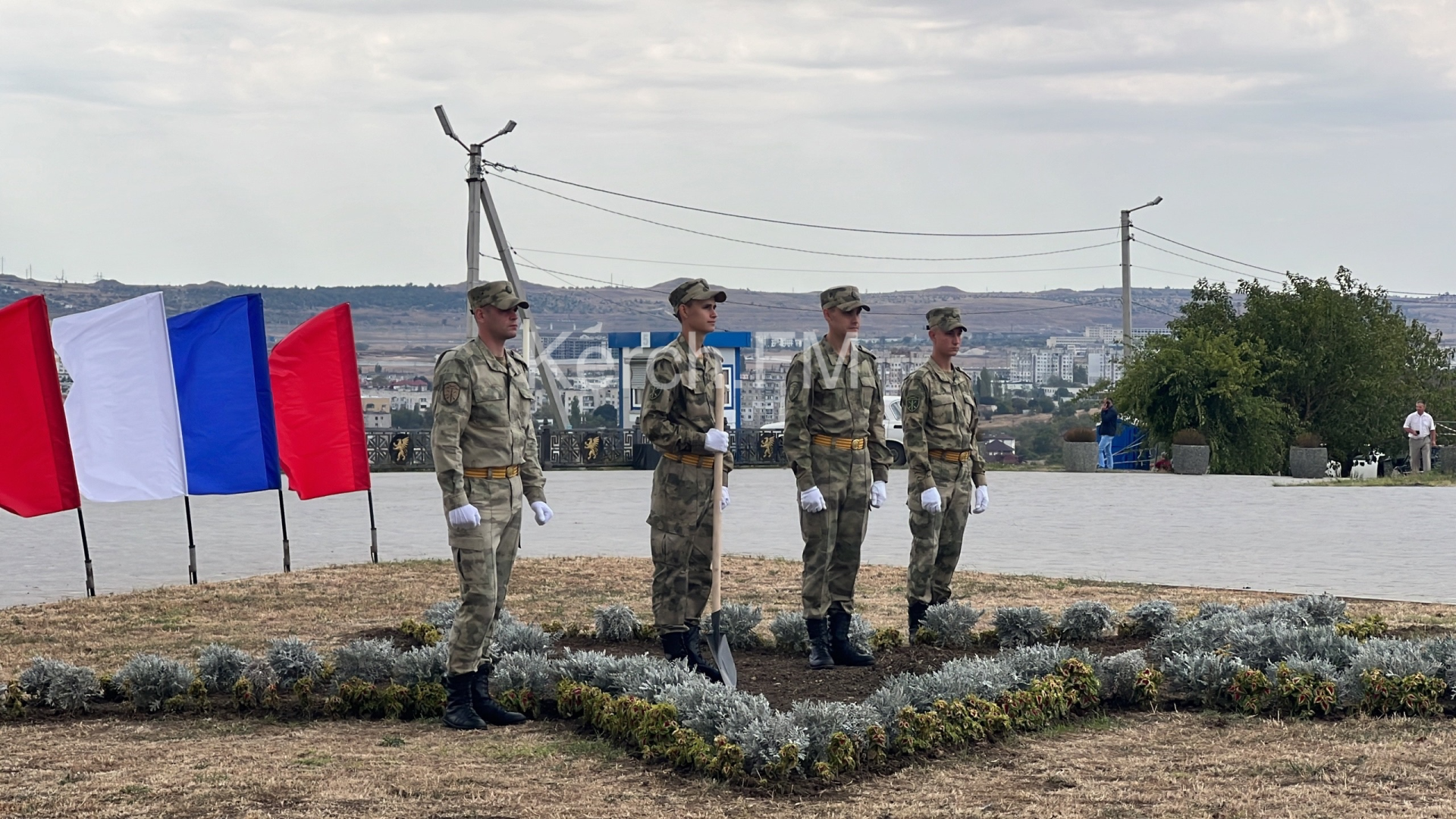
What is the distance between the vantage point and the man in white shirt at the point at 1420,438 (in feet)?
92.2

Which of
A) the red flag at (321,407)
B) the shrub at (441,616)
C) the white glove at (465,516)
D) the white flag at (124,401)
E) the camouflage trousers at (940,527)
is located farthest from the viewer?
the red flag at (321,407)

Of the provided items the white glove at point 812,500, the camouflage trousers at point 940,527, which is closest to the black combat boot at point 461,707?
the white glove at point 812,500

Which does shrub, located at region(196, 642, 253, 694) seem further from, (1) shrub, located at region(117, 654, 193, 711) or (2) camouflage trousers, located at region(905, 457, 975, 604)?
(2) camouflage trousers, located at region(905, 457, 975, 604)

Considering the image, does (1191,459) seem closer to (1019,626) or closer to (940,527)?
(940,527)

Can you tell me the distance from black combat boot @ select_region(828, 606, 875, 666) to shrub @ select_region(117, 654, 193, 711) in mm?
3351

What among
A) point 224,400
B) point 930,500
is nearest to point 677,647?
point 930,500

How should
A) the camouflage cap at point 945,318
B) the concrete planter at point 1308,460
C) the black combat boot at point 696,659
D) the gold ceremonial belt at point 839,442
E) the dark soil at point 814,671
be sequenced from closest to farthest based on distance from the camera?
the dark soil at point 814,671 < the black combat boot at point 696,659 < the gold ceremonial belt at point 839,442 < the camouflage cap at point 945,318 < the concrete planter at point 1308,460

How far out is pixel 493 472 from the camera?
22.8ft

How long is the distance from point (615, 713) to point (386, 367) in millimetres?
56226

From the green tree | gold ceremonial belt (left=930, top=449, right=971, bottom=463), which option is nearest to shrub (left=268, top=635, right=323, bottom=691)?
gold ceremonial belt (left=930, top=449, right=971, bottom=463)

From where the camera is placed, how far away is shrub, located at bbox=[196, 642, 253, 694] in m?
7.35

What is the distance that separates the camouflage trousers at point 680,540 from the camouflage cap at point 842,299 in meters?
1.21

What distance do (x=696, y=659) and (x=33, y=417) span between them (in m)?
6.00

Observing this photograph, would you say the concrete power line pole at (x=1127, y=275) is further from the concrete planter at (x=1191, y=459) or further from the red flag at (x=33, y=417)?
the red flag at (x=33, y=417)
